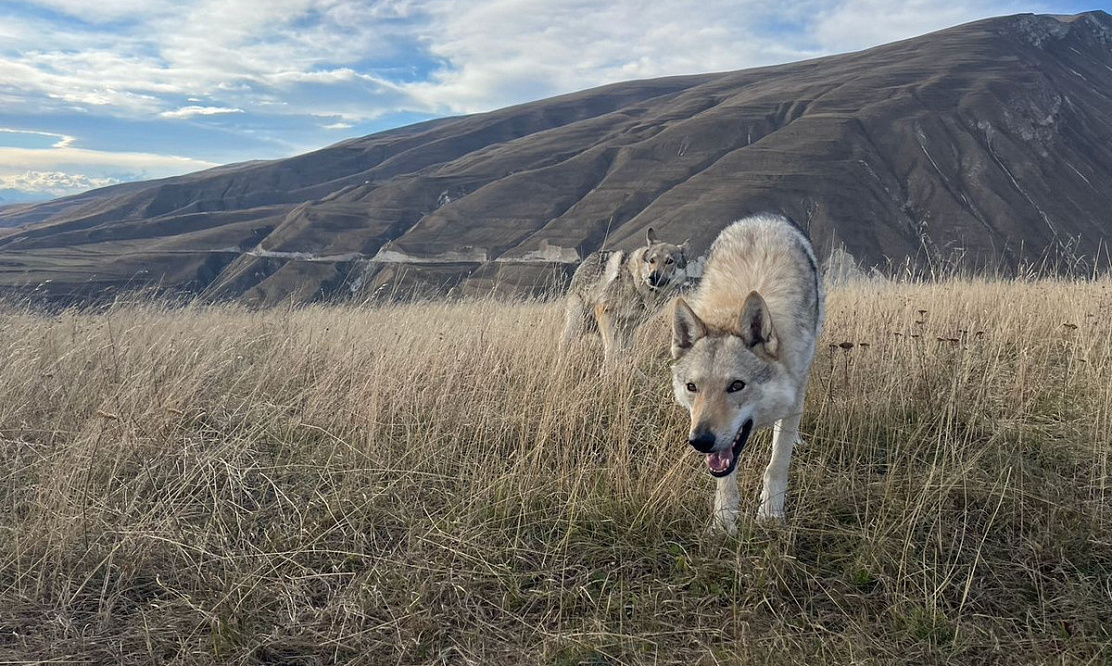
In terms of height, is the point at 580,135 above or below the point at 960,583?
above

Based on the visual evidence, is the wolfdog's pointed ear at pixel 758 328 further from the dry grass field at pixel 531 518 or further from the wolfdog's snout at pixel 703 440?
the dry grass field at pixel 531 518

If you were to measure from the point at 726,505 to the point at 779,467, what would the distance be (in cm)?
49

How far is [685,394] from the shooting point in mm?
3955

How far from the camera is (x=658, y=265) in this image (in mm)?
8898

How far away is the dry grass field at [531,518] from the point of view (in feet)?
9.43

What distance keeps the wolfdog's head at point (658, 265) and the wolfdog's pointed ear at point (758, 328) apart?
4.96 metres

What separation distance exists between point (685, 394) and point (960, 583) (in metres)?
1.68

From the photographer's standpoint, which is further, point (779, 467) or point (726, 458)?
point (779, 467)

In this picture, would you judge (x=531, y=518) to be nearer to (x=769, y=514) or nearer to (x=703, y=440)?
(x=703, y=440)

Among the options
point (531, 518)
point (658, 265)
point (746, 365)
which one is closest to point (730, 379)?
point (746, 365)

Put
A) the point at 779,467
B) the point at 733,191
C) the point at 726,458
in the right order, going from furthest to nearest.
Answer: the point at 733,191 → the point at 779,467 → the point at 726,458

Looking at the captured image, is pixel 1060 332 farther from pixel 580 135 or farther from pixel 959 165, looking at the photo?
pixel 580 135

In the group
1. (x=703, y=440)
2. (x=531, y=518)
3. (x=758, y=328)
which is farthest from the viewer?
(x=758, y=328)

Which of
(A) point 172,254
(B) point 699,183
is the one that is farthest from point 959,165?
(A) point 172,254
